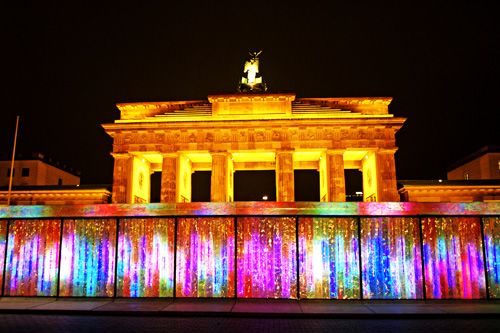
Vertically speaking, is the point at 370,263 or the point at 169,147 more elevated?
the point at 169,147

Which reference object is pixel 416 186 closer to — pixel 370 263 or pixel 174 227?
pixel 370 263

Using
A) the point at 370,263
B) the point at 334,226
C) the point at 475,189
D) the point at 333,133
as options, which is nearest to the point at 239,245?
the point at 334,226

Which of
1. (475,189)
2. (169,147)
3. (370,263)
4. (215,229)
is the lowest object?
(370,263)

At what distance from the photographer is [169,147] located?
3791 cm

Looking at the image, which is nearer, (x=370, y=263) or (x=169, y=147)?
(x=370, y=263)

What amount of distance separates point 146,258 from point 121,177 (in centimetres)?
2529

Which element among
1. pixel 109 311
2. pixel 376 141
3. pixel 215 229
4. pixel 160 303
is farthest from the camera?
pixel 376 141

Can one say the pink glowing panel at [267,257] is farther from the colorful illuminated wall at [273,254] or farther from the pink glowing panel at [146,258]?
the pink glowing panel at [146,258]

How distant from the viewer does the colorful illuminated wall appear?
1299cm

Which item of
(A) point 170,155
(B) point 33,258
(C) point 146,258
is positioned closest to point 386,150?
(A) point 170,155

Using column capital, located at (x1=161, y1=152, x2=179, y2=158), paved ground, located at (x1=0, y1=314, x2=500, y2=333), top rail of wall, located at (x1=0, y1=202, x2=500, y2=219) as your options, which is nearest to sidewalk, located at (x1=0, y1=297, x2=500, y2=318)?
paved ground, located at (x1=0, y1=314, x2=500, y2=333)

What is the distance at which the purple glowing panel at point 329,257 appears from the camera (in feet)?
42.7

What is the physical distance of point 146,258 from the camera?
13.5 m

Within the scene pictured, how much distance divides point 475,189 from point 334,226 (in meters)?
30.3
